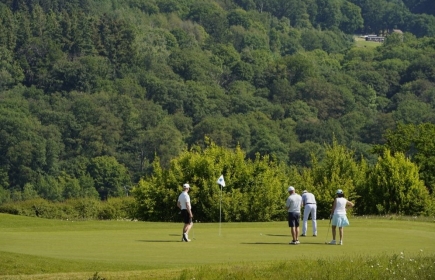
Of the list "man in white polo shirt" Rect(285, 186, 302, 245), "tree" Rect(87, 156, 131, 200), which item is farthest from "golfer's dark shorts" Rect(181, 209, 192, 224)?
"tree" Rect(87, 156, 131, 200)

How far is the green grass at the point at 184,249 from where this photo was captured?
82.6 feet

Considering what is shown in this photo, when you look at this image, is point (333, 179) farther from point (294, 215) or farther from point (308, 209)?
point (294, 215)

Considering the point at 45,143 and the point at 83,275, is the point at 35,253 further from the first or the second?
the point at 45,143

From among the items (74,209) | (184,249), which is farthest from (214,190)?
(184,249)

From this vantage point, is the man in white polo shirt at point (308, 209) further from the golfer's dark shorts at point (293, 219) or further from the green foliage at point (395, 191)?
the green foliage at point (395, 191)

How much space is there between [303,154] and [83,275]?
135 m

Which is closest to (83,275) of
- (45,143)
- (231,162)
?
(231,162)

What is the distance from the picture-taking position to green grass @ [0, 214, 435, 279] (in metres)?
25.2

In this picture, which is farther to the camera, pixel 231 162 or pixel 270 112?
pixel 270 112

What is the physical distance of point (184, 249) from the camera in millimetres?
29516

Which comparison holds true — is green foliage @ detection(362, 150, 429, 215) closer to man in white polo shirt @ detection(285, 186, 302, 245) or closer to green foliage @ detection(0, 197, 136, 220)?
green foliage @ detection(0, 197, 136, 220)

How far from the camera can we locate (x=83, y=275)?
24438 mm

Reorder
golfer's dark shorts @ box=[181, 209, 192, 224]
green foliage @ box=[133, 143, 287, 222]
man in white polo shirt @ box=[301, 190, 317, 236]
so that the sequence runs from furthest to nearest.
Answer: green foliage @ box=[133, 143, 287, 222], man in white polo shirt @ box=[301, 190, 317, 236], golfer's dark shorts @ box=[181, 209, 192, 224]

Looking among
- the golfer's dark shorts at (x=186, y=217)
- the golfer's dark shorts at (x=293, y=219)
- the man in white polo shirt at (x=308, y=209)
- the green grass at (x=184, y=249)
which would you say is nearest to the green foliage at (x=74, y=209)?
the green grass at (x=184, y=249)
